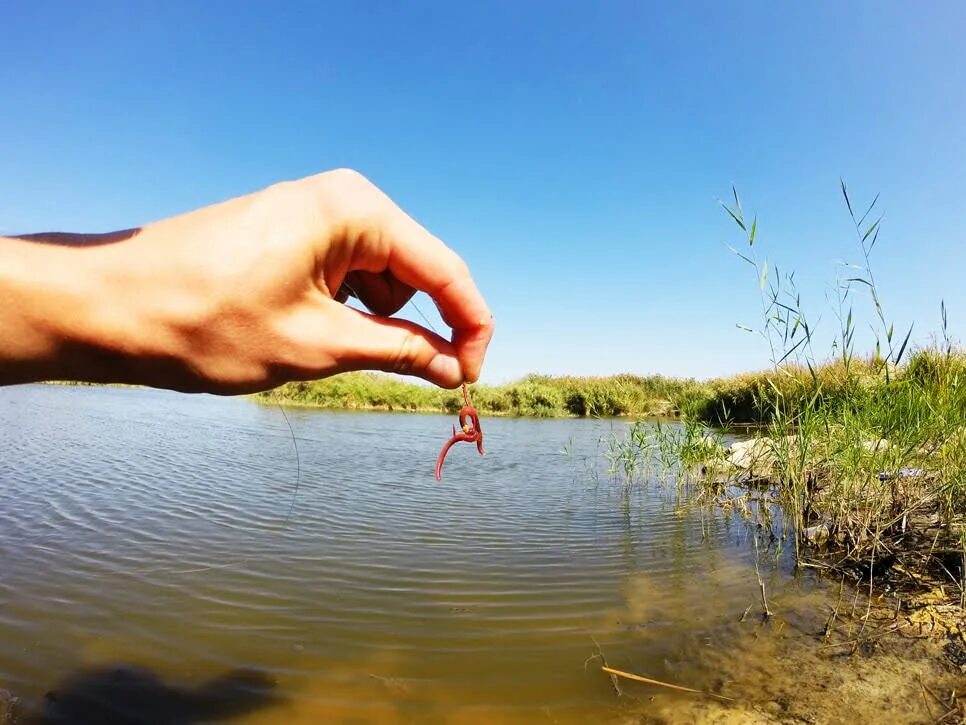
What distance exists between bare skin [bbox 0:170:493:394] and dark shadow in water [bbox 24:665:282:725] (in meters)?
2.29

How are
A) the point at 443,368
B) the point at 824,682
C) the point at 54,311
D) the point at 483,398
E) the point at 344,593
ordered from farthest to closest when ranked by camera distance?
the point at 483,398 → the point at 344,593 → the point at 824,682 → the point at 443,368 → the point at 54,311

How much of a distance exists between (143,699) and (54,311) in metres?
2.70

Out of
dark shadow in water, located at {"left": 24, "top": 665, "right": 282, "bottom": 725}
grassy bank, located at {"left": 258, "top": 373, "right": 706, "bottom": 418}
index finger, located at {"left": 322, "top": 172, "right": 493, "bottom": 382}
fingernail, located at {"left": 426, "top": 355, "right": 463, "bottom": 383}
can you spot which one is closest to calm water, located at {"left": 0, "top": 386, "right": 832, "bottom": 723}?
dark shadow in water, located at {"left": 24, "top": 665, "right": 282, "bottom": 725}

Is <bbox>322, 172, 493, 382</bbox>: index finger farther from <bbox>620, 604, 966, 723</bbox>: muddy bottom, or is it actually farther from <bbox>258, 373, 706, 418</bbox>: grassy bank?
<bbox>258, 373, 706, 418</bbox>: grassy bank

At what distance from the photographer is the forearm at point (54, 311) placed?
0.98 m

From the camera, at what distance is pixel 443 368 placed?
54.3 inches

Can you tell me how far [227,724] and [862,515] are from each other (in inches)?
201

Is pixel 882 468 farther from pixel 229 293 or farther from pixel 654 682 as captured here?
pixel 229 293

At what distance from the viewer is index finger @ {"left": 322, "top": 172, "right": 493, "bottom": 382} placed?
3.95ft

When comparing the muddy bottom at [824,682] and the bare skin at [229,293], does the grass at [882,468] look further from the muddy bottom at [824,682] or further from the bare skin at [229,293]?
the bare skin at [229,293]

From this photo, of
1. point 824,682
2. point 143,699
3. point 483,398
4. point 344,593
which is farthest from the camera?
point 483,398

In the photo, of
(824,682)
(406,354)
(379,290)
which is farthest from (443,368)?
(824,682)

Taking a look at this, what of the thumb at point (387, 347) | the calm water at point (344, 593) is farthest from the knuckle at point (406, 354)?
the calm water at point (344, 593)

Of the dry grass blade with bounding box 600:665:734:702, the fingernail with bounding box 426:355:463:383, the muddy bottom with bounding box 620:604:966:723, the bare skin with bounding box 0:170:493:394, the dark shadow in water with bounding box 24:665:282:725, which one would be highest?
the bare skin with bounding box 0:170:493:394
